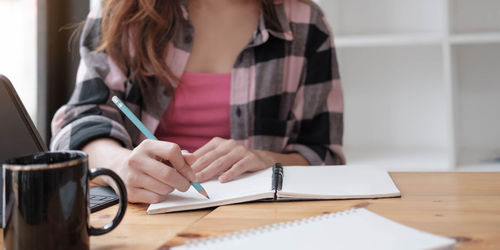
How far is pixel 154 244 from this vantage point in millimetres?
475

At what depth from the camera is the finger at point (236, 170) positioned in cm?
73

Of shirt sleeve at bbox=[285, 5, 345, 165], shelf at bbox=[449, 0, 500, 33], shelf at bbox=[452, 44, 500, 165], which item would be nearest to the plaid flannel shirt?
shirt sleeve at bbox=[285, 5, 345, 165]

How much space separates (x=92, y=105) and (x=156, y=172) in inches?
17.7

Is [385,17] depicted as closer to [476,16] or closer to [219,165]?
[476,16]

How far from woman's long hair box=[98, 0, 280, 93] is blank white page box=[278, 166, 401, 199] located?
465 millimetres

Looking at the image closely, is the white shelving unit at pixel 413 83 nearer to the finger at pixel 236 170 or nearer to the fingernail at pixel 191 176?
the finger at pixel 236 170

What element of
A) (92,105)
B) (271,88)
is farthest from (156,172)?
(271,88)

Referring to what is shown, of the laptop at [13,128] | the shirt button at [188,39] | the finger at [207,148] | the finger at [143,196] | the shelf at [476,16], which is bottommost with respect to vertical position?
the finger at [143,196]

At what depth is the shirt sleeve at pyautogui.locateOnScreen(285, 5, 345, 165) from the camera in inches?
46.4

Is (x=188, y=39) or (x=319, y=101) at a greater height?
(x=188, y=39)

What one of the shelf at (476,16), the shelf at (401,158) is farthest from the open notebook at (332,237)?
the shelf at (476,16)

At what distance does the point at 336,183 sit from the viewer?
0.71 meters

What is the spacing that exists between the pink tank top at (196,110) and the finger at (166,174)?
1.51 ft

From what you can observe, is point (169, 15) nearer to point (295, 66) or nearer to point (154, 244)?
point (295, 66)
